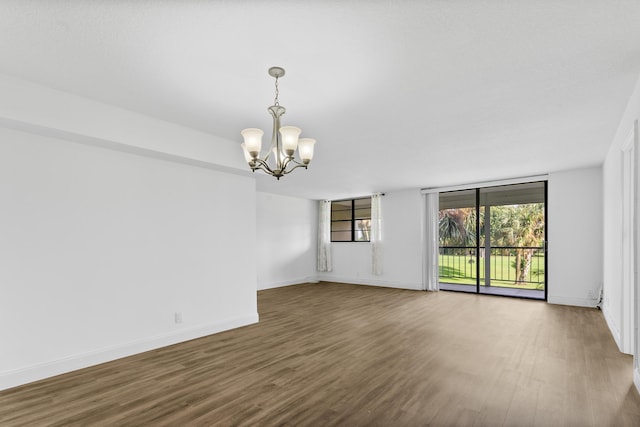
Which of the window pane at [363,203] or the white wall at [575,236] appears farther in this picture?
the window pane at [363,203]

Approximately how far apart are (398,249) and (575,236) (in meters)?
3.50

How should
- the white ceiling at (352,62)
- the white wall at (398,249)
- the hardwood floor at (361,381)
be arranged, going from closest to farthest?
1. the white ceiling at (352,62)
2. the hardwood floor at (361,381)
3. the white wall at (398,249)

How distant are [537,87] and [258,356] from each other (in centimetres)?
357

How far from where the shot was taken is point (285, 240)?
8.63 m

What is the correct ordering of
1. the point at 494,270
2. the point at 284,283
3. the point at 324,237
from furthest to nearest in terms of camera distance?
the point at 324,237
the point at 284,283
the point at 494,270

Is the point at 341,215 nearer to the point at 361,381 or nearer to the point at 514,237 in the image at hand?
the point at 514,237

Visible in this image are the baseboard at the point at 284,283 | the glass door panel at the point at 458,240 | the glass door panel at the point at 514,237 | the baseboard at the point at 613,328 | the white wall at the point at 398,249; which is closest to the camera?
the baseboard at the point at 613,328

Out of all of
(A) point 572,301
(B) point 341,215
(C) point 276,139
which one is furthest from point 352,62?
(B) point 341,215

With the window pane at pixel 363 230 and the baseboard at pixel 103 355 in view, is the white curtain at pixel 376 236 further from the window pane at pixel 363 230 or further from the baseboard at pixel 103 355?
the baseboard at pixel 103 355

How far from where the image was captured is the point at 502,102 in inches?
116

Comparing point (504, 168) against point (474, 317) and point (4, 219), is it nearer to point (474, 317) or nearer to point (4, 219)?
point (474, 317)

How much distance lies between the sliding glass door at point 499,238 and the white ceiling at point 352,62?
3.27 meters

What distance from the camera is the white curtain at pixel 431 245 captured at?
24.5ft

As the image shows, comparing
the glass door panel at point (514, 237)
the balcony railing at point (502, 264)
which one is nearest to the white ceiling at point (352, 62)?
the glass door panel at point (514, 237)
